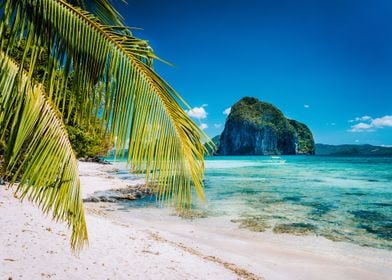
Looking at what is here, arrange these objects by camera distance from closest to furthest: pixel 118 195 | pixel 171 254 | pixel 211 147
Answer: pixel 211 147
pixel 171 254
pixel 118 195

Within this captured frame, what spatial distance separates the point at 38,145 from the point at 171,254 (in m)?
6.63

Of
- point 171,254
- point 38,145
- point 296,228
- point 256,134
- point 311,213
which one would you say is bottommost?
point 296,228

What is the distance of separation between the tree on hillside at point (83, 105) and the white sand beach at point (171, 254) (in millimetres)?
4230

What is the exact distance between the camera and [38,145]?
2.29 meters

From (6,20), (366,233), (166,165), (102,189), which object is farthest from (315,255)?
(102,189)

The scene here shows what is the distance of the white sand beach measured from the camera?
6312mm

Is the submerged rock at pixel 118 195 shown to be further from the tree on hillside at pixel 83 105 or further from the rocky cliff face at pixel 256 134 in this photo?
the rocky cliff face at pixel 256 134

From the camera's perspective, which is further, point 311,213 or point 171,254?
point 311,213

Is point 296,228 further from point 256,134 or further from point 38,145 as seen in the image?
point 256,134

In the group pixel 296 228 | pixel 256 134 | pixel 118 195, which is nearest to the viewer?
pixel 296 228

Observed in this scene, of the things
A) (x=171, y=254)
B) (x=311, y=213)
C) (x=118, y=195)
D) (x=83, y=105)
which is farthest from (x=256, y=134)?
(x=83, y=105)

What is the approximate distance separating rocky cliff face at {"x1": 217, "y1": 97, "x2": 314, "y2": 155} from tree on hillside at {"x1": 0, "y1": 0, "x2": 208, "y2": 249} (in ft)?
588

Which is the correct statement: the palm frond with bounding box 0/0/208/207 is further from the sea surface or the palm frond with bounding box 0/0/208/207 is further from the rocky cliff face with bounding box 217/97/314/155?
the rocky cliff face with bounding box 217/97/314/155

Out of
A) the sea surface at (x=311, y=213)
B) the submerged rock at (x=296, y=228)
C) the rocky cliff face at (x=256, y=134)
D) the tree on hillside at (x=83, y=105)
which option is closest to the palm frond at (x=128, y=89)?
the tree on hillside at (x=83, y=105)
